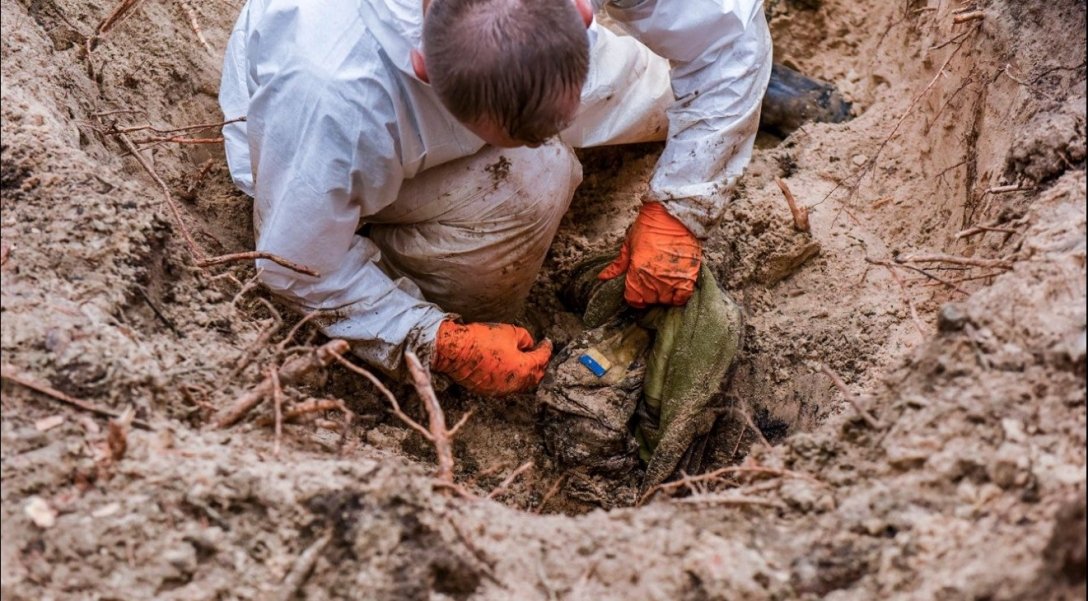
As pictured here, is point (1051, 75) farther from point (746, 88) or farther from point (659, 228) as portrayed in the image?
point (659, 228)

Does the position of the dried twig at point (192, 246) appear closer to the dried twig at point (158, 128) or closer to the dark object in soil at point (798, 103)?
the dried twig at point (158, 128)

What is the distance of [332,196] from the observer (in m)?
1.81

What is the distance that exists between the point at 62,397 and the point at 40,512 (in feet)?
0.60

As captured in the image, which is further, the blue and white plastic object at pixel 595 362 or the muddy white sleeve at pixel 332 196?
the blue and white plastic object at pixel 595 362

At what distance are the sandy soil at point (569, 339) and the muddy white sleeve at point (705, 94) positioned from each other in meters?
0.25

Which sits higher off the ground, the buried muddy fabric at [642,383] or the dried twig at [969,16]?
the dried twig at [969,16]

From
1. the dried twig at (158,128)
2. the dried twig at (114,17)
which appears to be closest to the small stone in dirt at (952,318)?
the dried twig at (158,128)

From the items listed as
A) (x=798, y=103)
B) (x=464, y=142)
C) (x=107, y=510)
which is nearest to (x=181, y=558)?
(x=107, y=510)

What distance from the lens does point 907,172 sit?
91.2 inches

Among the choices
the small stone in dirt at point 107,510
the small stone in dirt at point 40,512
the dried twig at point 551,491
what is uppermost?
the small stone in dirt at point 40,512

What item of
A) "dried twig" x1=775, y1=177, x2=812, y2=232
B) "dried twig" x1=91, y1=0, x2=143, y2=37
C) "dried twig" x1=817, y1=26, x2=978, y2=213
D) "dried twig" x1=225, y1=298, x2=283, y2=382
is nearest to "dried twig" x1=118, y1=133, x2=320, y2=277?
"dried twig" x1=225, y1=298, x2=283, y2=382

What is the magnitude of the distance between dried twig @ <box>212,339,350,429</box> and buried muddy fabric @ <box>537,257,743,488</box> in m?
0.65

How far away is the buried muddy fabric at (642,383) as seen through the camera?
6.84 feet

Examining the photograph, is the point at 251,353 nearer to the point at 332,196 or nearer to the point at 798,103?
the point at 332,196
